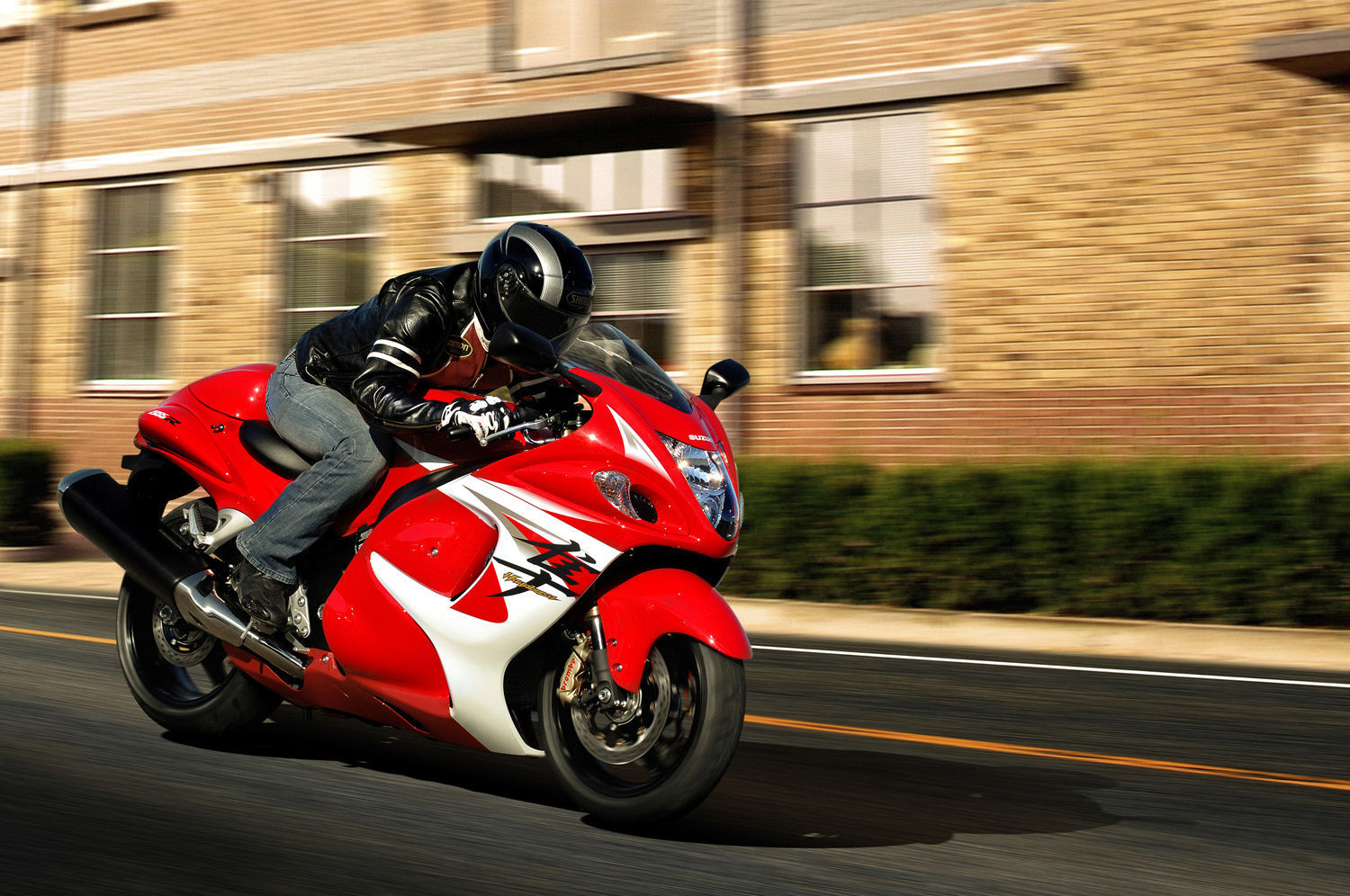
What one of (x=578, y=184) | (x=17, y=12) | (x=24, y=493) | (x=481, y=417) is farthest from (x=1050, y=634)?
(x=17, y=12)

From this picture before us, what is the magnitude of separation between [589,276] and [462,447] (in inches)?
28.8

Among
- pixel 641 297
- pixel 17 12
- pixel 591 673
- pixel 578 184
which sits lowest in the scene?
pixel 591 673

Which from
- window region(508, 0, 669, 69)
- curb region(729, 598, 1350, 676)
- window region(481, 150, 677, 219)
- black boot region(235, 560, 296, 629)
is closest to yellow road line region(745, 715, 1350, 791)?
black boot region(235, 560, 296, 629)

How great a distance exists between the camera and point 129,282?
20250 millimetres

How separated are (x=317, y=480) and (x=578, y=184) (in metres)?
11.8

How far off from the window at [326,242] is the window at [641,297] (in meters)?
3.17

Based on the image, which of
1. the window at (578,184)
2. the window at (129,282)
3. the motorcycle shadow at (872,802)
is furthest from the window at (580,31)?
the motorcycle shadow at (872,802)

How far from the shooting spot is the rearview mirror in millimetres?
5668

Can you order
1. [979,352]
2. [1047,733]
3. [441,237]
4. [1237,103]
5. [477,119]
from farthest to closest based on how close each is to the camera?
[441,237] → [477,119] → [979,352] → [1237,103] → [1047,733]

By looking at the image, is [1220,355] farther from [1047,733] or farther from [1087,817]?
[1087,817]

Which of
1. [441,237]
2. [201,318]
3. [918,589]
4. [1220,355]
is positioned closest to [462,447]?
[918,589]

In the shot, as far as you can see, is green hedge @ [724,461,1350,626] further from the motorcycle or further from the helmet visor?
the helmet visor

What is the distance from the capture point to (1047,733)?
6.80 m

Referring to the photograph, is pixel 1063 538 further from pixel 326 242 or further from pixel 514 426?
pixel 326 242
